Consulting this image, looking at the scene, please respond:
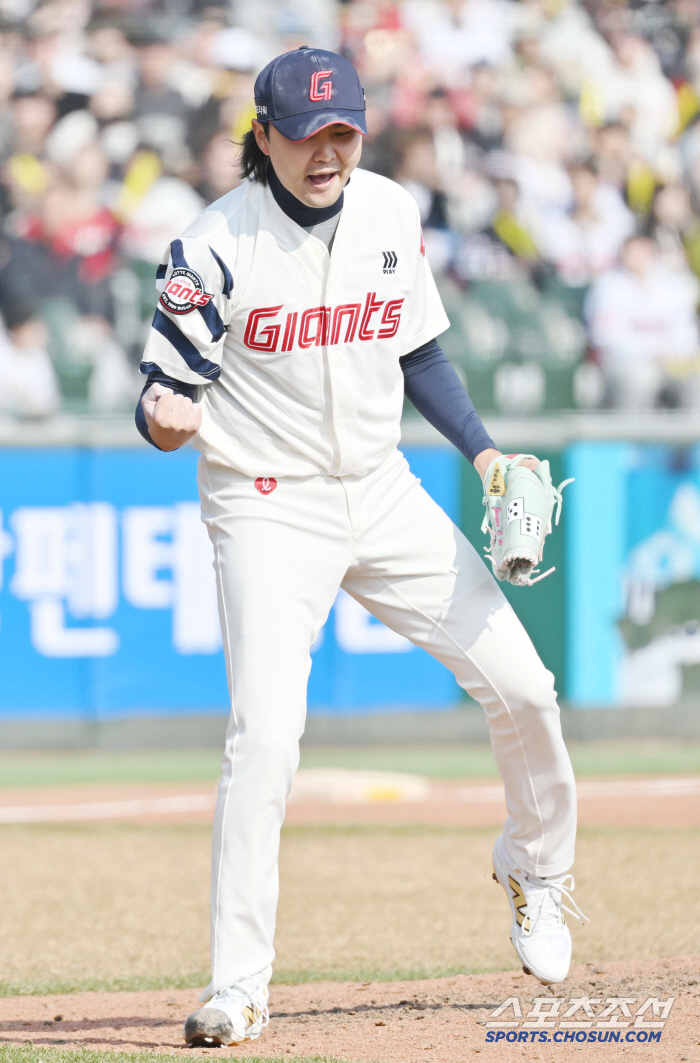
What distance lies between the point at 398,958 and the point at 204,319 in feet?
8.20

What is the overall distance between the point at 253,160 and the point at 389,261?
406 mm

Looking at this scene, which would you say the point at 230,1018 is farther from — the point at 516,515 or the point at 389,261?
the point at 389,261

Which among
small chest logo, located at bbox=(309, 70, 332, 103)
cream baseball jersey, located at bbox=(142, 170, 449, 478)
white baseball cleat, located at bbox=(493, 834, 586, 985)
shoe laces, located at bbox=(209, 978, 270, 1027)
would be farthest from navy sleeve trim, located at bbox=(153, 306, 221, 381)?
white baseball cleat, located at bbox=(493, 834, 586, 985)

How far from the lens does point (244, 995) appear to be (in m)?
3.22

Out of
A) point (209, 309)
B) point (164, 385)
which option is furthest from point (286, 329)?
point (164, 385)

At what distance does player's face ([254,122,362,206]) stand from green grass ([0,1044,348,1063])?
192 cm

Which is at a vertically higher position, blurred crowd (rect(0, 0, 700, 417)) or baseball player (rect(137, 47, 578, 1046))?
blurred crowd (rect(0, 0, 700, 417))

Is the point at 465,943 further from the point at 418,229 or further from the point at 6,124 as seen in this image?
the point at 6,124

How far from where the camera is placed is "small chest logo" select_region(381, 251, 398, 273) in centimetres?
345

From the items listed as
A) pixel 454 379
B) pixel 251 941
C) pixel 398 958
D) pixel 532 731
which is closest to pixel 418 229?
pixel 454 379

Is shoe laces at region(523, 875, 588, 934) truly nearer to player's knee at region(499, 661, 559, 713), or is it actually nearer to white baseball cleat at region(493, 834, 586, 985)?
white baseball cleat at region(493, 834, 586, 985)

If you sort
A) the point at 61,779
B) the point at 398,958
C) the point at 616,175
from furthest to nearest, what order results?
the point at 616,175
the point at 61,779
the point at 398,958

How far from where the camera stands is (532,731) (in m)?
3.56

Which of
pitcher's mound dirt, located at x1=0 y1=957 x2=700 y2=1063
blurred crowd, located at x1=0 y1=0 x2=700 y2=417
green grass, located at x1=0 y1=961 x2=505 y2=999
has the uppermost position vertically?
blurred crowd, located at x1=0 y1=0 x2=700 y2=417
